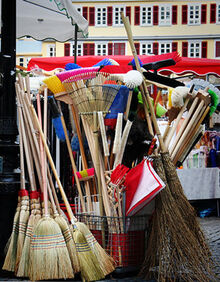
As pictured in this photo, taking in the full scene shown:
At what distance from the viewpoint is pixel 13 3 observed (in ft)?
13.5

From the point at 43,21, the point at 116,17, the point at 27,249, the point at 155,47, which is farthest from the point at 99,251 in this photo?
the point at 116,17

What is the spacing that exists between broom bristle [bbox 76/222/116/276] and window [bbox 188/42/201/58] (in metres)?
35.9

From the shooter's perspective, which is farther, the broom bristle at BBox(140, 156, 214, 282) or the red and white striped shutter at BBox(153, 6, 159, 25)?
the red and white striped shutter at BBox(153, 6, 159, 25)

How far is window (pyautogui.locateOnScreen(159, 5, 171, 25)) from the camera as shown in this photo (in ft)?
127

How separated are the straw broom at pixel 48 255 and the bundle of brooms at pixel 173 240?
63 centimetres

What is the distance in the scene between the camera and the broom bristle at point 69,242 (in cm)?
355

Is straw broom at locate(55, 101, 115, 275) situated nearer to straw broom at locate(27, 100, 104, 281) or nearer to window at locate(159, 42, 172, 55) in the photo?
straw broom at locate(27, 100, 104, 281)

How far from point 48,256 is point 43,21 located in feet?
16.3

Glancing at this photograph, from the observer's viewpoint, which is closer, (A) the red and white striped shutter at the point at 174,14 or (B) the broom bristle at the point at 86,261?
(B) the broom bristle at the point at 86,261

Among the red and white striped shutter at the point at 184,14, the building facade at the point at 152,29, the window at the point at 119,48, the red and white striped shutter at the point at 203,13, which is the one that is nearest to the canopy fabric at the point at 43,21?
the building facade at the point at 152,29

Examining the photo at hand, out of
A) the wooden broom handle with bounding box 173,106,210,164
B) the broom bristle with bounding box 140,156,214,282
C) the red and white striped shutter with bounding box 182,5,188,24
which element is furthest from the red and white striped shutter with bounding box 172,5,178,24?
the broom bristle with bounding box 140,156,214,282

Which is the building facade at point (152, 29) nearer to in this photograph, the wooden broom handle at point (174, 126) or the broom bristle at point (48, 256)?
the wooden broom handle at point (174, 126)

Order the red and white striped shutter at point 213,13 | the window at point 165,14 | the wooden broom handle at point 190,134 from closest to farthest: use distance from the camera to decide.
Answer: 1. the wooden broom handle at point 190,134
2. the red and white striped shutter at point 213,13
3. the window at point 165,14

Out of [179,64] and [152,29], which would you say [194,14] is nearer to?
[152,29]
